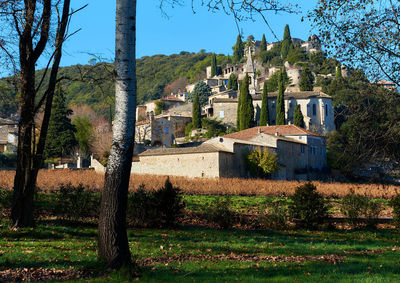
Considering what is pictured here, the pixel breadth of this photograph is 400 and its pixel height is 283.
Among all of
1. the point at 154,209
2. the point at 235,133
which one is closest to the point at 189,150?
the point at 235,133

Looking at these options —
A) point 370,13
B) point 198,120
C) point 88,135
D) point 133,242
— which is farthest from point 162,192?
point 198,120

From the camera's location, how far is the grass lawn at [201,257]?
666cm

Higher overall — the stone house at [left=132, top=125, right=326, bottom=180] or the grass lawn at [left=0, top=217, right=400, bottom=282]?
the stone house at [left=132, top=125, right=326, bottom=180]

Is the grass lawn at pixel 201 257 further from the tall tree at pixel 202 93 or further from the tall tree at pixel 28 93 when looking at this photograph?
the tall tree at pixel 202 93

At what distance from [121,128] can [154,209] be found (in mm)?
9309

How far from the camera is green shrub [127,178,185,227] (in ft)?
50.2

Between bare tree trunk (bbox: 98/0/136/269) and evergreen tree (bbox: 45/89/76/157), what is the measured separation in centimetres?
4894

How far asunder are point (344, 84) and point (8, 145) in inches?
2394

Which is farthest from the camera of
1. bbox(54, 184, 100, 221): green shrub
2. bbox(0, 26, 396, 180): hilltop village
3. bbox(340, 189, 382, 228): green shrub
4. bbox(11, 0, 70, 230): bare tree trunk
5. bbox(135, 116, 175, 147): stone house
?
bbox(135, 116, 175, 147): stone house

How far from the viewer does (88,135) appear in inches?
2628

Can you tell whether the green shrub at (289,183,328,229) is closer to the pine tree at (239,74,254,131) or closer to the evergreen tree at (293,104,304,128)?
the pine tree at (239,74,254,131)

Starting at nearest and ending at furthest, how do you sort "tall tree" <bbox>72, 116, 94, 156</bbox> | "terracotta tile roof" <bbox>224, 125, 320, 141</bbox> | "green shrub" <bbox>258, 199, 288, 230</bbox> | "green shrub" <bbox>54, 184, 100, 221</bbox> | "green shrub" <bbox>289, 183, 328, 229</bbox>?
"green shrub" <bbox>54, 184, 100, 221</bbox>
"green shrub" <bbox>258, 199, 288, 230</bbox>
"green shrub" <bbox>289, 183, 328, 229</bbox>
"terracotta tile roof" <bbox>224, 125, 320, 141</bbox>
"tall tree" <bbox>72, 116, 94, 156</bbox>

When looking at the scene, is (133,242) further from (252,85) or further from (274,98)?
(252,85)

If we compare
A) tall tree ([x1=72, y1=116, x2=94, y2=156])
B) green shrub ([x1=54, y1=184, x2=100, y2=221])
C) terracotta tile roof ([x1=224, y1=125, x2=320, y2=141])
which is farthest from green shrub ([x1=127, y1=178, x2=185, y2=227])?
tall tree ([x1=72, y1=116, x2=94, y2=156])
